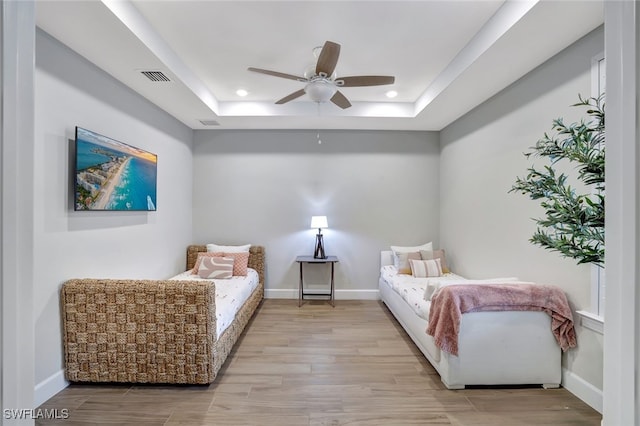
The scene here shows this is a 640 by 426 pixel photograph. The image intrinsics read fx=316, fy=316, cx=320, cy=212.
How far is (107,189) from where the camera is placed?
9.58ft

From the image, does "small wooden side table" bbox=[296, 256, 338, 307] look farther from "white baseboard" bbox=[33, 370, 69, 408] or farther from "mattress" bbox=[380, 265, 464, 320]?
"white baseboard" bbox=[33, 370, 69, 408]

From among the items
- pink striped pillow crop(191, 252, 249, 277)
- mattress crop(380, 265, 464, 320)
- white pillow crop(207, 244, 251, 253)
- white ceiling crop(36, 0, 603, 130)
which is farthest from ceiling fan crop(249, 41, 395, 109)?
white pillow crop(207, 244, 251, 253)

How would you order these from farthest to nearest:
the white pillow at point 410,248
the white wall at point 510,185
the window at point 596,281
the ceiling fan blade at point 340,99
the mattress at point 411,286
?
the white pillow at point 410,248
the ceiling fan blade at point 340,99
the mattress at point 411,286
the white wall at point 510,185
the window at point 596,281

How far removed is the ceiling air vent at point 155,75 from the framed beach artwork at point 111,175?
2.33 ft

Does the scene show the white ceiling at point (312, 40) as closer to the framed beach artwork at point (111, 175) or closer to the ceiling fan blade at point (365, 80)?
the ceiling fan blade at point (365, 80)

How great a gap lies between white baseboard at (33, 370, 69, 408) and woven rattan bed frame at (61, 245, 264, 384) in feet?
0.19

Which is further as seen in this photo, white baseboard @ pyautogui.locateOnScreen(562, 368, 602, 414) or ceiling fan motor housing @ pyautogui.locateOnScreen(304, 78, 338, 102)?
ceiling fan motor housing @ pyautogui.locateOnScreen(304, 78, 338, 102)

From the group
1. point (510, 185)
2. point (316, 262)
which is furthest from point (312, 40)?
point (316, 262)

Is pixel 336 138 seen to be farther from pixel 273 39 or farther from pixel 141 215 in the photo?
pixel 141 215

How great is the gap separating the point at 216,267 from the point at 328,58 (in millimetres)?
3019

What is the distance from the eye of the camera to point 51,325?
7.74ft

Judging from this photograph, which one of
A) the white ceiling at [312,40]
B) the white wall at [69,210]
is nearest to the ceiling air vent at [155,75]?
the white ceiling at [312,40]

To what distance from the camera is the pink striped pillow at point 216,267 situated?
165 inches

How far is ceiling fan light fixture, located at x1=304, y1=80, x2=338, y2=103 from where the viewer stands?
2.78m
